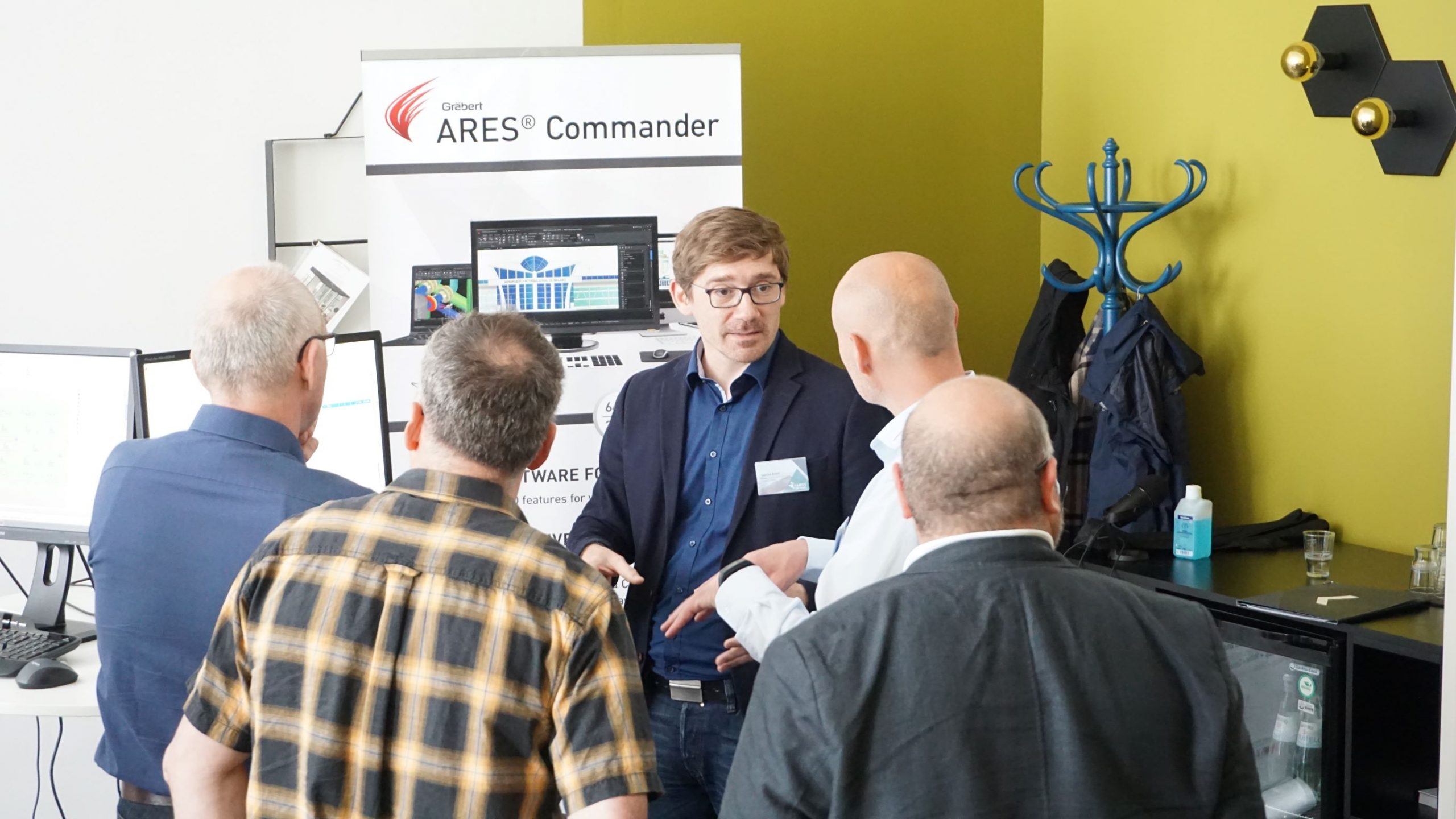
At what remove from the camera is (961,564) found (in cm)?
136

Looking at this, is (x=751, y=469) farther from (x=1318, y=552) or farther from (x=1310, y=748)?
(x=1318, y=552)

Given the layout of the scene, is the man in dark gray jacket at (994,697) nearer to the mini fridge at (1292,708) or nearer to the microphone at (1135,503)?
the mini fridge at (1292,708)

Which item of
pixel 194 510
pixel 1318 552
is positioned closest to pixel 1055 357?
pixel 1318 552

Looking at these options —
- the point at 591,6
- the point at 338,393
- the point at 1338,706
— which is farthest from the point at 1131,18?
the point at 338,393

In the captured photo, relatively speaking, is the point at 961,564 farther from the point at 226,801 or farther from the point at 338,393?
the point at 338,393

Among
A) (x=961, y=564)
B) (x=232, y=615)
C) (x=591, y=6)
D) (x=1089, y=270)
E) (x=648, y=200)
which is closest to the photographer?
(x=961, y=564)

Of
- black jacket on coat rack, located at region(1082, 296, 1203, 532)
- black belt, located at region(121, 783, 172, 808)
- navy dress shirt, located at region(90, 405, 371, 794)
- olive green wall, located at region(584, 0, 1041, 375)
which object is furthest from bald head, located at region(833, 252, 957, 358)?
olive green wall, located at region(584, 0, 1041, 375)

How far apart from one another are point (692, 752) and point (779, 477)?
0.49m

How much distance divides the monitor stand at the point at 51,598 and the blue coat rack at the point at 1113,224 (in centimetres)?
263

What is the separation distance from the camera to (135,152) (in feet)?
12.6

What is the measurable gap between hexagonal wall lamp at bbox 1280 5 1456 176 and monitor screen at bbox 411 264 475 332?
7.22ft

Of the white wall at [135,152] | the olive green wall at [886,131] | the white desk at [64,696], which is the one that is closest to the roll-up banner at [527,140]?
the white wall at [135,152]

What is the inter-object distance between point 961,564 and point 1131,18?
335 cm

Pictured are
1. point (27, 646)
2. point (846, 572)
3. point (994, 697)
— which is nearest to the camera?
point (994, 697)
